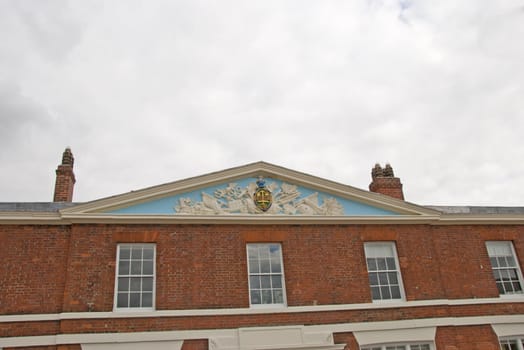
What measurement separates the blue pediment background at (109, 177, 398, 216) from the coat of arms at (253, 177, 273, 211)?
0.11m

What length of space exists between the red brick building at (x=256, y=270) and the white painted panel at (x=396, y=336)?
3cm

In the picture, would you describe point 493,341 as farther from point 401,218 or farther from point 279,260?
point 279,260

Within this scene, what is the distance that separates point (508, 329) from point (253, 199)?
8791mm

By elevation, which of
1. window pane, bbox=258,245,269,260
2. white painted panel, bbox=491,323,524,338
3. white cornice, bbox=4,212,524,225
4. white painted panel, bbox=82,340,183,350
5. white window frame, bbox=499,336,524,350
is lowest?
white window frame, bbox=499,336,524,350

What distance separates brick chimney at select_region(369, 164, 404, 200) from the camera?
1741 centimetres

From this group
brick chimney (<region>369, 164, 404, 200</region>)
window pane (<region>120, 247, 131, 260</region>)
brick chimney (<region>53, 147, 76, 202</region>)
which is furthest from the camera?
brick chimney (<region>369, 164, 404, 200</region>)

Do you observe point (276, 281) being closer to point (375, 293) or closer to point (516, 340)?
point (375, 293)

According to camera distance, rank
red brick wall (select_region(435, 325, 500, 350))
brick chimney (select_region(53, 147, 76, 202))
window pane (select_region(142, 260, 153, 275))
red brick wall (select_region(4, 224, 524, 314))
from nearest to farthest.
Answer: red brick wall (select_region(4, 224, 524, 314)) < window pane (select_region(142, 260, 153, 275)) < red brick wall (select_region(435, 325, 500, 350)) < brick chimney (select_region(53, 147, 76, 202))

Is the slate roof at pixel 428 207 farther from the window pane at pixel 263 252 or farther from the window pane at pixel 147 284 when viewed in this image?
the window pane at pixel 263 252

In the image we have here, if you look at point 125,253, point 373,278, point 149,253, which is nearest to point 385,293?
point 373,278

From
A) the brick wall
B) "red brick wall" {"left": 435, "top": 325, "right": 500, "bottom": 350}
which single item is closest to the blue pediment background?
the brick wall

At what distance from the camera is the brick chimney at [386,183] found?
1741cm

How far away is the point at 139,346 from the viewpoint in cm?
1234

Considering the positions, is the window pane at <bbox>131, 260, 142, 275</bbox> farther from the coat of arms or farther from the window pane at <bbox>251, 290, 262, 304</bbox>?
the coat of arms
